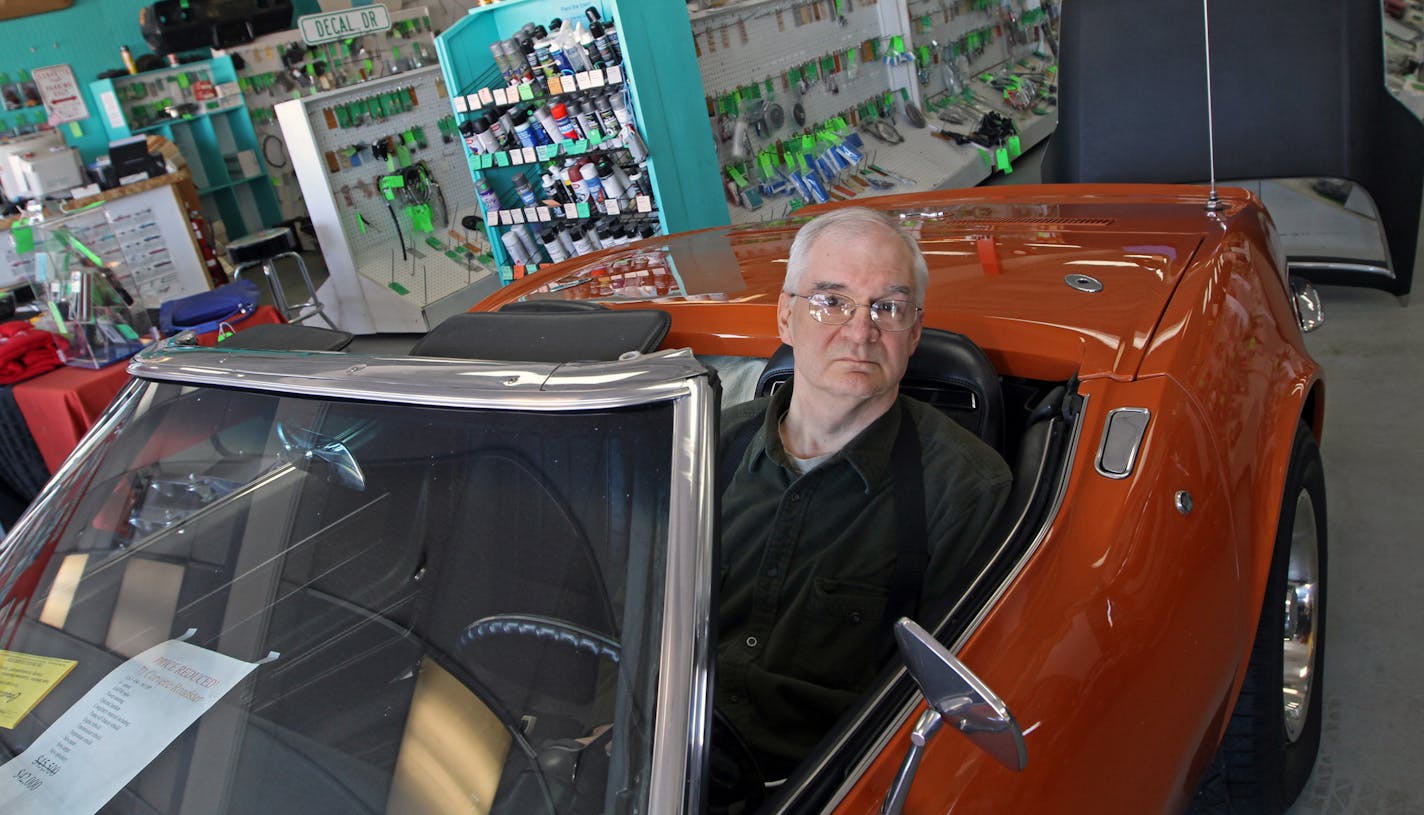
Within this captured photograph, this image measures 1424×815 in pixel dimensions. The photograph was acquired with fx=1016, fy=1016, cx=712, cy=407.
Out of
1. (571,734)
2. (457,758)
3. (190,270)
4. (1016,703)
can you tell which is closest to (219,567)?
(457,758)

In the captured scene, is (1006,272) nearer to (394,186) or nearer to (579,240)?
(579,240)

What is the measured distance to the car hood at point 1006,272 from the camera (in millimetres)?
1762

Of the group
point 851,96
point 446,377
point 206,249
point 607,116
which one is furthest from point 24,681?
point 206,249

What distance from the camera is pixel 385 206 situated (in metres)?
7.18

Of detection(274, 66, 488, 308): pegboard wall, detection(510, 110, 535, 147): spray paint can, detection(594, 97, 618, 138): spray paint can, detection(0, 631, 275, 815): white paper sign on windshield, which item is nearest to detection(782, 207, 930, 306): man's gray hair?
detection(0, 631, 275, 815): white paper sign on windshield

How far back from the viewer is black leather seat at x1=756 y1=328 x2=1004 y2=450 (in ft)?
5.60

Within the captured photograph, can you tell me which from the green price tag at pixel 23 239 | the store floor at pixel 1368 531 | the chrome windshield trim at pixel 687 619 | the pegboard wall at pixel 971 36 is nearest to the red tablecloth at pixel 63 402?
the green price tag at pixel 23 239

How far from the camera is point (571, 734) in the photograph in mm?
990

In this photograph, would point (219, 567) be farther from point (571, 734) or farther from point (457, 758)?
point (571, 734)

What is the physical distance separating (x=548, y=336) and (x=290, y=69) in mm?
10198

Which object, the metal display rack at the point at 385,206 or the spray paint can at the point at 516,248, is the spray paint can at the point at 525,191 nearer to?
the spray paint can at the point at 516,248

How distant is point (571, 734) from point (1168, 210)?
1998mm

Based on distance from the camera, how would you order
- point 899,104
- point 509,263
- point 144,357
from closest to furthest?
point 144,357 → point 509,263 → point 899,104

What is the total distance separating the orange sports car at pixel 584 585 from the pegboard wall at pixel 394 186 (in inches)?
209
